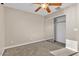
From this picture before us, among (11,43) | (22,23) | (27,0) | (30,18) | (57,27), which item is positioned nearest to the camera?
(27,0)

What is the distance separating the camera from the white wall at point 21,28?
2576mm

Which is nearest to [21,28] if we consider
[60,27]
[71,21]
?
[60,27]

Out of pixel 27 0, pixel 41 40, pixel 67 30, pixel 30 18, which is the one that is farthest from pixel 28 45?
pixel 27 0

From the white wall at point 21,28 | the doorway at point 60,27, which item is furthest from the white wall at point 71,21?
the white wall at point 21,28

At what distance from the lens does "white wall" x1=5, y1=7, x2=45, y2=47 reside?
2.58 metres

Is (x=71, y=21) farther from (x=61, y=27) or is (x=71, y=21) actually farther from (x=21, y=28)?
(x=21, y=28)

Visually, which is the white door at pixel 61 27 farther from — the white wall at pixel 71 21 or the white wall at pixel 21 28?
the white wall at pixel 21 28

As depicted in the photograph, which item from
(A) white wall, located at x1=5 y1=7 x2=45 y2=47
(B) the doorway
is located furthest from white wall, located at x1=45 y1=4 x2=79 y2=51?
(A) white wall, located at x1=5 y1=7 x2=45 y2=47

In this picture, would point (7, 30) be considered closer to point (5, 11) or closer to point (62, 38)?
point (5, 11)

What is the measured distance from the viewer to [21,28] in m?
2.71

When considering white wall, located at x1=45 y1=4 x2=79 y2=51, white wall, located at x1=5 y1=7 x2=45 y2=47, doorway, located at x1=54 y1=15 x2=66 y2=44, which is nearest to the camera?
white wall, located at x1=5 y1=7 x2=45 y2=47

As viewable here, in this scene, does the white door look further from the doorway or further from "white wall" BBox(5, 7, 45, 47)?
"white wall" BBox(5, 7, 45, 47)

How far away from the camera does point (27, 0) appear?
0.48 m

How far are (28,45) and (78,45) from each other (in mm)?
1773
